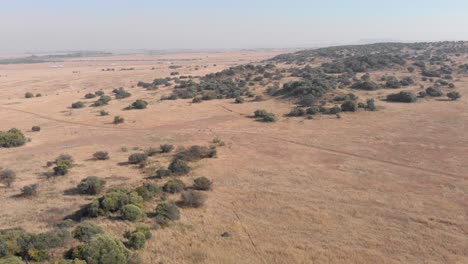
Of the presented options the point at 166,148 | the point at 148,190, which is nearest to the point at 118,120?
the point at 166,148

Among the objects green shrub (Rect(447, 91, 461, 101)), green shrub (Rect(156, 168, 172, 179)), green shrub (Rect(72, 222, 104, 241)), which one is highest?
green shrub (Rect(447, 91, 461, 101))

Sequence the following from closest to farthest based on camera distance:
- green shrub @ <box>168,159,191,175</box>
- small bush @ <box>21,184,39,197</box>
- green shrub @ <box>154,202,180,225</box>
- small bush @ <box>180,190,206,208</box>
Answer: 1. green shrub @ <box>154,202,180,225</box>
2. small bush @ <box>180,190,206,208</box>
3. small bush @ <box>21,184,39,197</box>
4. green shrub @ <box>168,159,191,175</box>

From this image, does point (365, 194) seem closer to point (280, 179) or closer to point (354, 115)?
A: point (280, 179)

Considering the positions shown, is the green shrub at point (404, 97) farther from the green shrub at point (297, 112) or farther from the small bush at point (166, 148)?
the small bush at point (166, 148)

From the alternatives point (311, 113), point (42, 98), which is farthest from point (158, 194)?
point (42, 98)

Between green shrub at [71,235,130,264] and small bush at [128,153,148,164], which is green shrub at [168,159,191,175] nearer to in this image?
small bush at [128,153,148,164]

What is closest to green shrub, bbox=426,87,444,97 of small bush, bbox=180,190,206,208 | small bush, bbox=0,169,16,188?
small bush, bbox=180,190,206,208

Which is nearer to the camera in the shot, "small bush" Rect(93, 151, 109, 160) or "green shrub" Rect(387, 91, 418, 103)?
"small bush" Rect(93, 151, 109, 160)

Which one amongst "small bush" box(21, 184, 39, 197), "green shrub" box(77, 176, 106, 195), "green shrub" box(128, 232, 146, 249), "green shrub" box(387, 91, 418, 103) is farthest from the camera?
"green shrub" box(387, 91, 418, 103)
